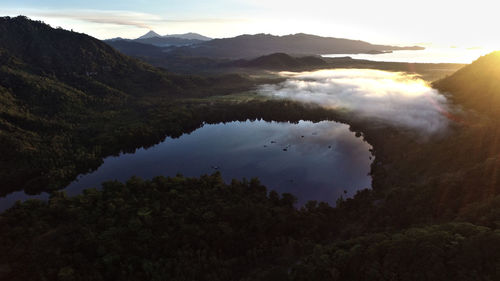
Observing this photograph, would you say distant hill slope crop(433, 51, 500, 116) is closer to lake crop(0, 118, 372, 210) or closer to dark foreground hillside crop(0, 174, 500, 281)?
lake crop(0, 118, 372, 210)

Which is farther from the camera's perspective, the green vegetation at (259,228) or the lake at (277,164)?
the lake at (277,164)

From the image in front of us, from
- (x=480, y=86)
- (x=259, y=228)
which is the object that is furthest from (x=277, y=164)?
(x=480, y=86)

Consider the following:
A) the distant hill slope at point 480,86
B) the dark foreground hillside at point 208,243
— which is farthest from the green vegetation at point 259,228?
the distant hill slope at point 480,86

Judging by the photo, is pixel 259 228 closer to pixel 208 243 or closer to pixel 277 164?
pixel 208 243

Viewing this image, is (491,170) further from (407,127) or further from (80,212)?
(80,212)

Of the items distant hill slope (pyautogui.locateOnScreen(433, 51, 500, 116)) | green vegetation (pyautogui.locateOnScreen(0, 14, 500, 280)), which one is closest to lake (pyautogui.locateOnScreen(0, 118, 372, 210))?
green vegetation (pyautogui.locateOnScreen(0, 14, 500, 280))

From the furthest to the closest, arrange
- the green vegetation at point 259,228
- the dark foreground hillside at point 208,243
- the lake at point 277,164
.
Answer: the lake at point 277,164 → the green vegetation at point 259,228 → the dark foreground hillside at point 208,243

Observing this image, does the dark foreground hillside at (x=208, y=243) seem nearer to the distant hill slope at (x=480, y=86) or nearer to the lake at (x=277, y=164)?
the lake at (x=277, y=164)

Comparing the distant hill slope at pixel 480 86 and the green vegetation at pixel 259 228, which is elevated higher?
the distant hill slope at pixel 480 86

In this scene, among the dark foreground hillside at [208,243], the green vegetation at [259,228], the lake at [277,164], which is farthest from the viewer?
the lake at [277,164]
